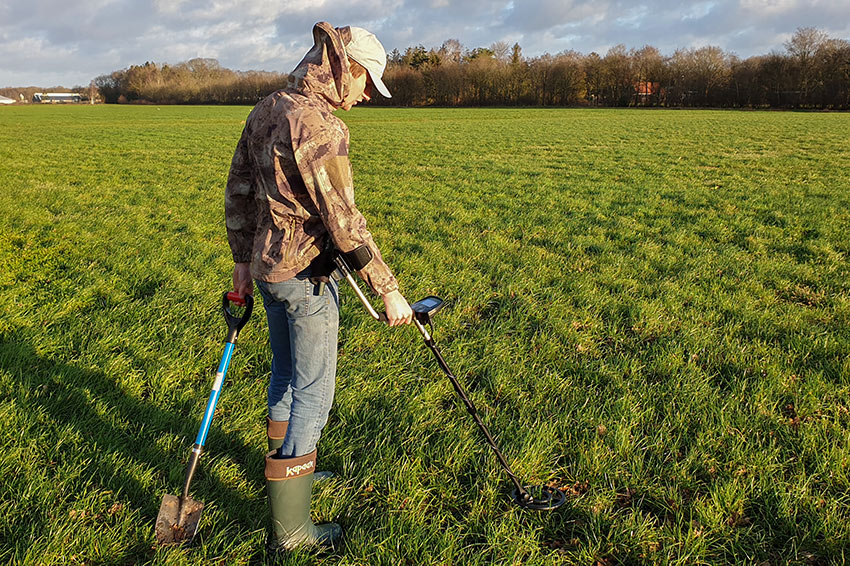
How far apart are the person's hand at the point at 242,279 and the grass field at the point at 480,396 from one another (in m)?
1.07

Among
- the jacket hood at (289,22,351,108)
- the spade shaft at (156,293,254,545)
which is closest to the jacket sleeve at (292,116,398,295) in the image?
the jacket hood at (289,22,351,108)

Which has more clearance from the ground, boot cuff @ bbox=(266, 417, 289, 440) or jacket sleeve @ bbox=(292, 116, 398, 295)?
jacket sleeve @ bbox=(292, 116, 398, 295)

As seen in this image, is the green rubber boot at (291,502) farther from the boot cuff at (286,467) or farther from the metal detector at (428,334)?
the metal detector at (428,334)

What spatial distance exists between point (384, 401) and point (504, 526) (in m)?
1.36

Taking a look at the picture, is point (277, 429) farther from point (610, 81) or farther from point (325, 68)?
point (610, 81)

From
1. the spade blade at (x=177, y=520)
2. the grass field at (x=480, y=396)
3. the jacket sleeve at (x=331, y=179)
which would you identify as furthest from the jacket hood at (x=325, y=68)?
the grass field at (x=480, y=396)

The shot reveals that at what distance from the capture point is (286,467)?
250cm

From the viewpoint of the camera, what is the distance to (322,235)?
2.32 meters

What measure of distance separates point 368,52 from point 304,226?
77cm

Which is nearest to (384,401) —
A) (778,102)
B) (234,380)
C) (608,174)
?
(234,380)

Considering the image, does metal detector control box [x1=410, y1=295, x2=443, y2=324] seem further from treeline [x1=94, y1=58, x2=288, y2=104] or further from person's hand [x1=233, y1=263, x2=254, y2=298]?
treeline [x1=94, y1=58, x2=288, y2=104]

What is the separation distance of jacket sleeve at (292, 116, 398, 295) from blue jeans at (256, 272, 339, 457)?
31 cm

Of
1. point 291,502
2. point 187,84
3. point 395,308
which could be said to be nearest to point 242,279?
point 395,308

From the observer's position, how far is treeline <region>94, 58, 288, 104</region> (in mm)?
98000
